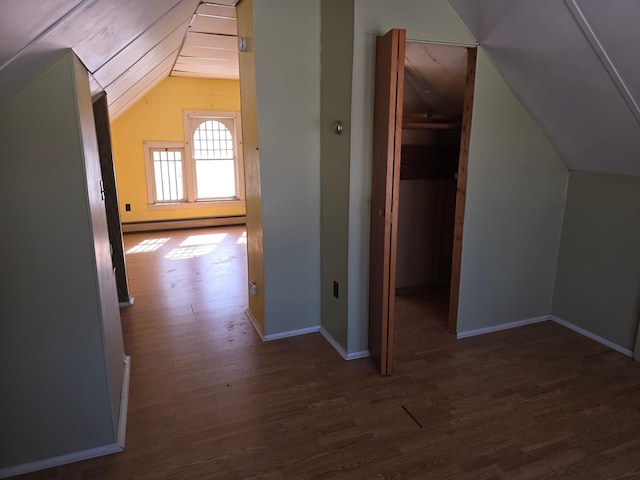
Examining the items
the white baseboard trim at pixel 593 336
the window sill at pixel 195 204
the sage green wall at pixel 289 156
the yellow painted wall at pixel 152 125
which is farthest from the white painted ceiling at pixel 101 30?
the white baseboard trim at pixel 593 336

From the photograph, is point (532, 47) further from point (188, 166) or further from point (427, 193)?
point (188, 166)

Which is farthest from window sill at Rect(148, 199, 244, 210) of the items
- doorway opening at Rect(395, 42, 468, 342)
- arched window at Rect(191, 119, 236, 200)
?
doorway opening at Rect(395, 42, 468, 342)

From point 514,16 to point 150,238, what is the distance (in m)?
5.76

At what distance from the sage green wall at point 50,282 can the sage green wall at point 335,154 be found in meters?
1.46

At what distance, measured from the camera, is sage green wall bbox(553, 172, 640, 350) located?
2.91 meters

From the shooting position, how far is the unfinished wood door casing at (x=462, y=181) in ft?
9.54

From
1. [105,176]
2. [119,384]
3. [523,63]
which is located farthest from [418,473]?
[105,176]

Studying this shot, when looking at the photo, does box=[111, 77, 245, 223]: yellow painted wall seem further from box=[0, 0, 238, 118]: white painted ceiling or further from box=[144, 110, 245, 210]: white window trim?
box=[0, 0, 238, 118]: white painted ceiling

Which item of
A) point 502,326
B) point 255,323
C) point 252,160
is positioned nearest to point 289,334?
point 255,323

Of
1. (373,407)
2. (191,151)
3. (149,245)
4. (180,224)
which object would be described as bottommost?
(373,407)

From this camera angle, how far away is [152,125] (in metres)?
6.77

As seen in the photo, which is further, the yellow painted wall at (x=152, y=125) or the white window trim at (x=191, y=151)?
the white window trim at (x=191, y=151)

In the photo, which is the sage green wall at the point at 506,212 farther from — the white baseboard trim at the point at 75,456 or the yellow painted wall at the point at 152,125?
the yellow painted wall at the point at 152,125

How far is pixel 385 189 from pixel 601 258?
6.11 ft
